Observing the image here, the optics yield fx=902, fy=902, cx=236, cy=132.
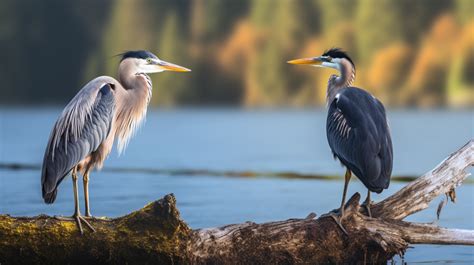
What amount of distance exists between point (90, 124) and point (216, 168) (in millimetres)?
10207

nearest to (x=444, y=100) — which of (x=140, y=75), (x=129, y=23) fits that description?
(x=129, y=23)

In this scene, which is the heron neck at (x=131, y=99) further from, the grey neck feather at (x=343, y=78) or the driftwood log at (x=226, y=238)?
the grey neck feather at (x=343, y=78)

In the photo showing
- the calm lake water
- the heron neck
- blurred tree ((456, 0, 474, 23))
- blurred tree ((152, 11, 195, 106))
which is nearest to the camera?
the heron neck

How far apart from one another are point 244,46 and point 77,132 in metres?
64.3

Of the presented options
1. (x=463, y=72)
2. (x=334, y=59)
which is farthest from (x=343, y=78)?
(x=463, y=72)

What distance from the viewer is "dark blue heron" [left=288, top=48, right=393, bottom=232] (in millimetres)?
7211

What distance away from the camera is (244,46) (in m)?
71.4

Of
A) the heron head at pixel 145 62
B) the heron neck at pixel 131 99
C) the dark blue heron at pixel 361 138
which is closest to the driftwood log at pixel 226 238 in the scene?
the dark blue heron at pixel 361 138

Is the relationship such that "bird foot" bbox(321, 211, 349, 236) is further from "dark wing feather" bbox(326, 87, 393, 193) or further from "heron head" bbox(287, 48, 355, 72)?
"heron head" bbox(287, 48, 355, 72)

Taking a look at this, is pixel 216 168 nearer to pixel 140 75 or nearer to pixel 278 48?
Answer: pixel 140 75

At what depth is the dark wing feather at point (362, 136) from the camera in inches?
285

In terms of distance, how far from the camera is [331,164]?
1834 cm

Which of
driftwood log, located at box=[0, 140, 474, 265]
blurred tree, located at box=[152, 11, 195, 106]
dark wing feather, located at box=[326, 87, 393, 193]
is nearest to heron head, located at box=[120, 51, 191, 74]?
dark wing feather, located at box=[326, 87, 393, 193]

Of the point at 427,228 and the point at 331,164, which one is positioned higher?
the point at 331,164
